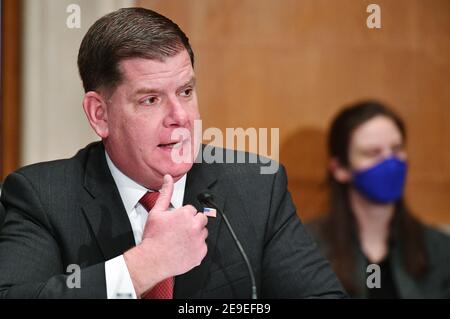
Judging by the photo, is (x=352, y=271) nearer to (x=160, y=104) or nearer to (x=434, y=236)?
(x=434, y=236)

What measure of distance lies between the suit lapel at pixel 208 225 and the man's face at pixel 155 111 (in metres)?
0.07

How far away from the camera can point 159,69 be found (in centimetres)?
184

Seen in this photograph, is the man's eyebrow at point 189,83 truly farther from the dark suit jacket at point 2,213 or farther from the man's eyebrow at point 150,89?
the dark suit jacket at point 2,213

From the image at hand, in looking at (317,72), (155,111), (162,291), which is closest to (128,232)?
(162,291)

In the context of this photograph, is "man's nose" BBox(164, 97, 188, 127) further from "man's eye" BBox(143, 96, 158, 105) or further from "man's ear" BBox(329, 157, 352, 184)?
"man's ear" BBox(329, 157, 352, 184)

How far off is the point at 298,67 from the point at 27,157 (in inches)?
50.6

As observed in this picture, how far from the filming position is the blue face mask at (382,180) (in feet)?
10.3

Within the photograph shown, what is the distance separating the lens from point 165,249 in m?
1.68

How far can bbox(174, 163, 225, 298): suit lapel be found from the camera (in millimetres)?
1882

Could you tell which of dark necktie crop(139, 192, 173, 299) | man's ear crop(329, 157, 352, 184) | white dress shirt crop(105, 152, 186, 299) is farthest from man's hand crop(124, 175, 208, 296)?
man's ear crop(329, 157, 352, 184)

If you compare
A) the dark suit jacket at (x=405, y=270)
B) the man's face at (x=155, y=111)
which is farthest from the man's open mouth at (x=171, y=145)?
the dark suit jacket at (x=405, y=270)

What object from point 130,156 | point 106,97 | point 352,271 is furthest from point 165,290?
point 352,271

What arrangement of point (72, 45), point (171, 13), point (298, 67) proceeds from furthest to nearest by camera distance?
1. point (298, 67)
2. point (171, 13)
3. point (72, 45)

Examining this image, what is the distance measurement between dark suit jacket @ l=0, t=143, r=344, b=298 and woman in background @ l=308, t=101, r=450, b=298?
1108 millimetres
